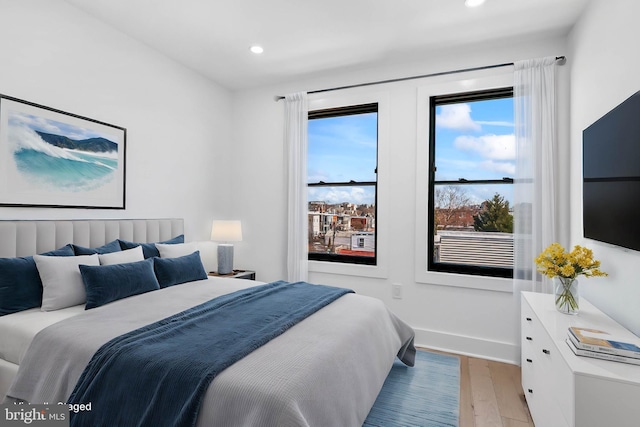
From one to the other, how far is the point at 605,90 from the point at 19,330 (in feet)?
11.9

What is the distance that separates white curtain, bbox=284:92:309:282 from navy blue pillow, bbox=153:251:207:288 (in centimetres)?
106

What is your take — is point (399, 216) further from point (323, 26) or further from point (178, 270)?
point (178, 270)

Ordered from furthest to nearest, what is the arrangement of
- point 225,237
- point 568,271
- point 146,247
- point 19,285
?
point 225,237 → point 146,247 → point 19,285 → point 568,271

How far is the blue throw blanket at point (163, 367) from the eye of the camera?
52.2 inches

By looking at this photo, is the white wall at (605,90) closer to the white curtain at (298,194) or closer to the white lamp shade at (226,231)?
the white curtain at (298,194)

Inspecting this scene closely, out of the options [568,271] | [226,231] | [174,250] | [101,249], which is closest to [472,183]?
[568,271]

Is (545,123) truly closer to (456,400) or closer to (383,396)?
(456,400)

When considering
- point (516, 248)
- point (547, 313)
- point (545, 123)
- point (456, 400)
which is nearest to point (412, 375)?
point (456, 400)

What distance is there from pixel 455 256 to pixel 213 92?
326 cm

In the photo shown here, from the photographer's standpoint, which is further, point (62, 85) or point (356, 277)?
point (356, 277)

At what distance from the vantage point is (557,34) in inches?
114

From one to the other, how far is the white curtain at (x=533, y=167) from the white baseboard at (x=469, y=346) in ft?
1.49

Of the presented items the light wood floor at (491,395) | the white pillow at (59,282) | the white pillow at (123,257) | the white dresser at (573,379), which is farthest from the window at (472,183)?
the white pillow at (59,282)

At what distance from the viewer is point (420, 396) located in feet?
7.80
